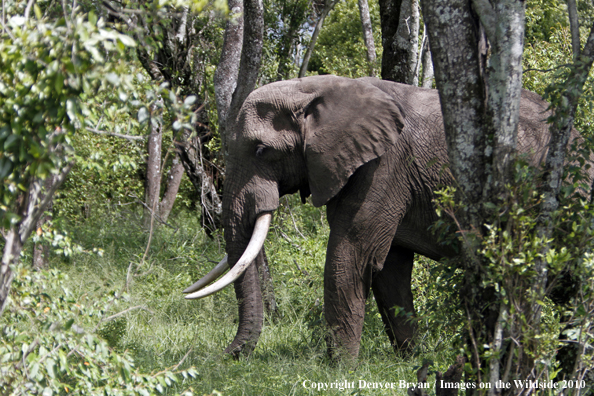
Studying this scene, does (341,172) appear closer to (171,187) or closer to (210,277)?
(210,277)

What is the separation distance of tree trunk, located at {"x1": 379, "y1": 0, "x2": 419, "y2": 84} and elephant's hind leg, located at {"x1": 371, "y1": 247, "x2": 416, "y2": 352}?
220 centimetres

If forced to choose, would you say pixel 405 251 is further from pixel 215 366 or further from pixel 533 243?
pixel 533 243

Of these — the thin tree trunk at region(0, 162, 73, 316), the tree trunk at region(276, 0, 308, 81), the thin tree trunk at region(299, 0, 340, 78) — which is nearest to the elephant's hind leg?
the thin tree trunk at region(299, 0, 340, 78)

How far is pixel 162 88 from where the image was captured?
A: 97.5 inches

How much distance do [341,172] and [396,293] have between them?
1.39 meters

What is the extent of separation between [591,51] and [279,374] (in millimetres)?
2967

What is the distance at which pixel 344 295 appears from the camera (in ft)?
16.7

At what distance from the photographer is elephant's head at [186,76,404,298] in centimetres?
498

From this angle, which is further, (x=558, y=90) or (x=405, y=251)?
(x=405, y=251)

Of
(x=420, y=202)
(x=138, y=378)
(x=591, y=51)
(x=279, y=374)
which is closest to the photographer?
(x=138, y=378)

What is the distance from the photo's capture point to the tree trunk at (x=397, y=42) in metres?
6.98

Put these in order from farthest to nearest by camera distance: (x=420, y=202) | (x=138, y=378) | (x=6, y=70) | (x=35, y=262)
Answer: (x=35, y=262), (x=420, y=202), (x=138, y=378), (x=6, y=70)

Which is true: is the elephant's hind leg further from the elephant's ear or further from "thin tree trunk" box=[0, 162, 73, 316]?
"thin tree trunk" box=[0, 162, 73, 316]

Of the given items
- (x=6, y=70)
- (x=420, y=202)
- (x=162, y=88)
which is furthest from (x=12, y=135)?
(x=420, y=202)
